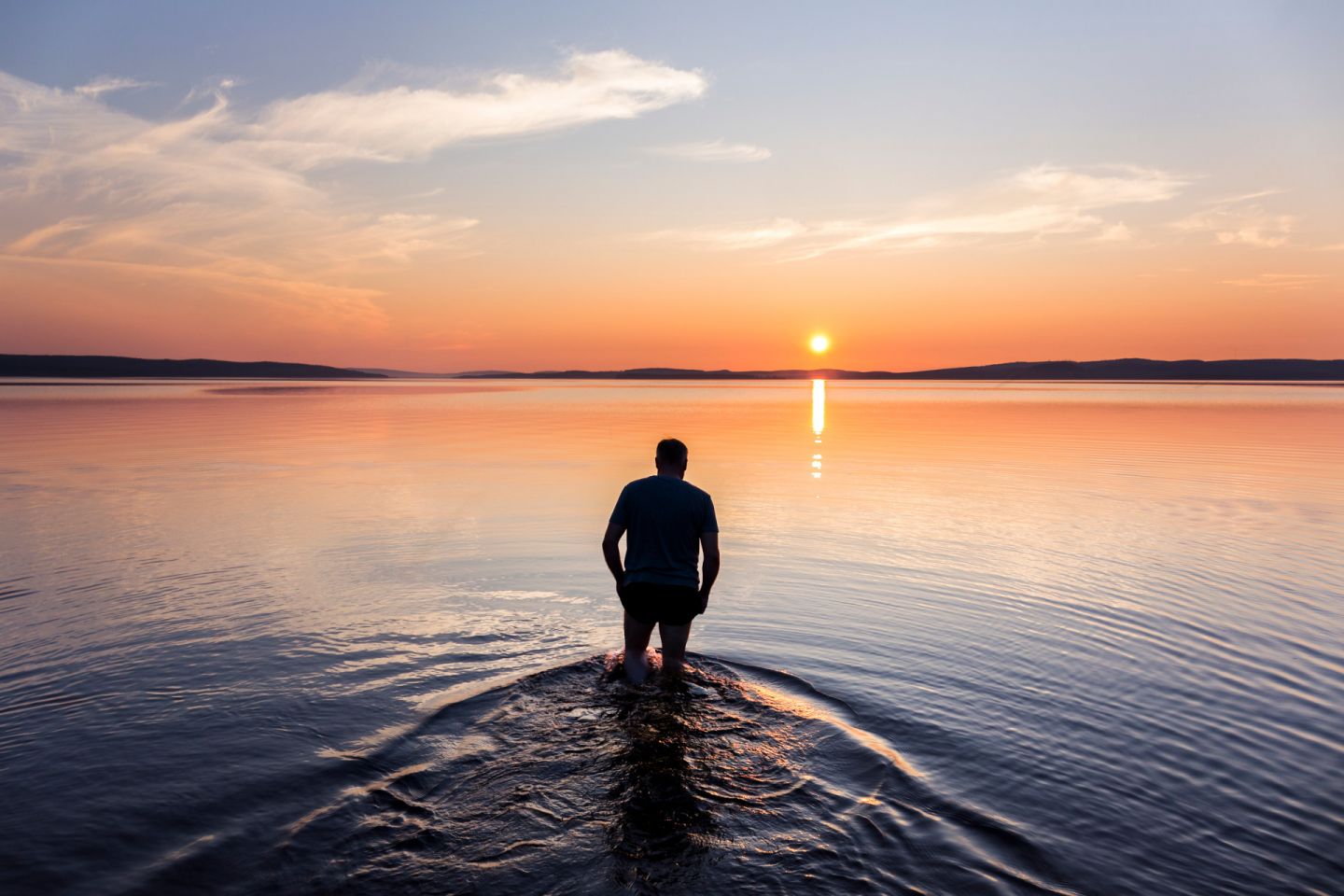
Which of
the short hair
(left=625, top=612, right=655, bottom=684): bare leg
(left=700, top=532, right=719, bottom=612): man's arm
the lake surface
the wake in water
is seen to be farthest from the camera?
(left=625, top=612, right=655, bottom=684): bare leg

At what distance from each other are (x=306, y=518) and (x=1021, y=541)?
13.6 metres

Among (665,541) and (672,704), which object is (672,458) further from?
(672,704)

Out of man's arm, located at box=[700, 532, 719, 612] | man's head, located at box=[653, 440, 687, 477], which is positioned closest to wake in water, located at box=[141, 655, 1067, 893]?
man's arm, located at box=[700, 532, 719, 612]

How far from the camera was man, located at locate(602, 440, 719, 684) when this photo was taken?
7.52m

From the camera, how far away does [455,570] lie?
13.0m

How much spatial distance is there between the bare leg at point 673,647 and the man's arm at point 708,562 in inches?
13.2

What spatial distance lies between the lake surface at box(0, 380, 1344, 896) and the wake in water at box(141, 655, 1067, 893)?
3 centimetres

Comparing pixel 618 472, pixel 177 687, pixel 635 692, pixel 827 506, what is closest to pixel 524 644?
pixel 635 692

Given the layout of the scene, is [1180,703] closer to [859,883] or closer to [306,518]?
[859,883]

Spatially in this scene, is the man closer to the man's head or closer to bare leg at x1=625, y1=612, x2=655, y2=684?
the man's head

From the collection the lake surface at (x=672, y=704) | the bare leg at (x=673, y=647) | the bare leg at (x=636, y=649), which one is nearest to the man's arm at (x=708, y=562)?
the bare leg at (x=673, y=647)

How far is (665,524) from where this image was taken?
24.8 feet

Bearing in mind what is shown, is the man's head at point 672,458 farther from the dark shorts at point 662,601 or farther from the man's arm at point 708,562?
the dark shorts at point 662,601

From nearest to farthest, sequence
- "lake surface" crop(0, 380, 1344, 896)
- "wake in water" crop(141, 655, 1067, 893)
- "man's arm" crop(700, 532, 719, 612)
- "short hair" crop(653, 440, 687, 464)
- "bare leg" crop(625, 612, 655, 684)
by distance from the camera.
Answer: "wake in water" crop(141, 655, 1067, 893) → "lake surface" crop(0, 380, 1344, 896) → "man's arm" crop(700, 532, 719, 612) → "short hair" crop(653, 440, 687, 464) → "bare leg" crop(625, 612, 655, 684)
